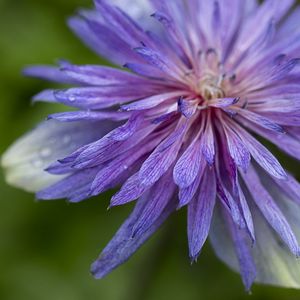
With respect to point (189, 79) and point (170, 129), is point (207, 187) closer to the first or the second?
point (170, 129)

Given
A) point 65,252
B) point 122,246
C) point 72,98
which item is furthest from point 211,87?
point 65,252

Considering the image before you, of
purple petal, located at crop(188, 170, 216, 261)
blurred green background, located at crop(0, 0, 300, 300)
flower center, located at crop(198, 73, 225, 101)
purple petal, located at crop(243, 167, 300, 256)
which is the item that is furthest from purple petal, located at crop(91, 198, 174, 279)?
blurred green background, located at crop(0, 0, 300, 300)

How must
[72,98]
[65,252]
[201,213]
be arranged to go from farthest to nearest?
[65,252]
[72,98]
[201,213]

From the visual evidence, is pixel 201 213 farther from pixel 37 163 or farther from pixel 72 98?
pixel 37 163

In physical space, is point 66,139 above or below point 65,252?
above

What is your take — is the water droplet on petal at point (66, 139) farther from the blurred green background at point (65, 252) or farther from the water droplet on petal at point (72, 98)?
the blurred green background at point (65, 252)

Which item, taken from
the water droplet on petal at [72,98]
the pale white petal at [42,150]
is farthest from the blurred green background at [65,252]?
the water droplet on petal at [72,98]
